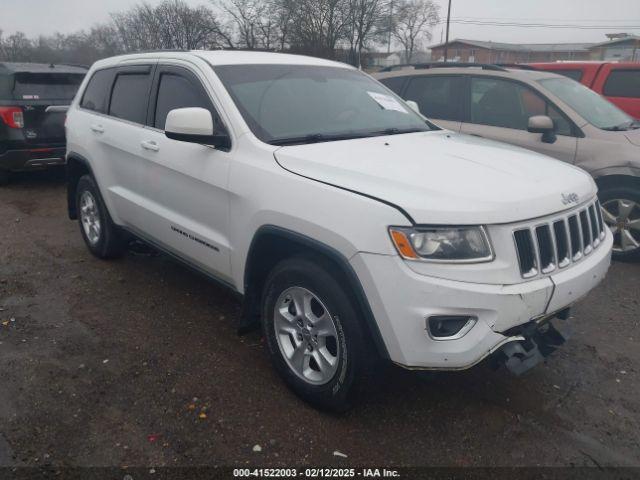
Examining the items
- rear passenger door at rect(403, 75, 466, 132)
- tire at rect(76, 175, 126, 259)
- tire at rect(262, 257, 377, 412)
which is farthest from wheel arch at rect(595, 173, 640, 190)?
tire at rect(76, 175, 126, 259)

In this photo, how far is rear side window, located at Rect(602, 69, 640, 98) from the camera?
7.76m

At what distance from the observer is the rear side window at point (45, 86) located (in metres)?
7.73

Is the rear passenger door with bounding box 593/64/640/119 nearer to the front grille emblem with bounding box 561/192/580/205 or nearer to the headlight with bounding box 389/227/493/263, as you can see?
the front grille emblem with bounding box 561/192/580/205

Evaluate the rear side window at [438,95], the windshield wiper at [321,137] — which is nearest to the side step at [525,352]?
the windshield wiper at [321,137]

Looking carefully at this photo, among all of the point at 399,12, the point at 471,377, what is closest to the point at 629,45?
the point at 399,12

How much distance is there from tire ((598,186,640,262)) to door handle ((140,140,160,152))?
413cm

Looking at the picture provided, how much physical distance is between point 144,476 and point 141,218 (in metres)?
2.20

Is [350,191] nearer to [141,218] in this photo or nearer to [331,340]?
[331,340]

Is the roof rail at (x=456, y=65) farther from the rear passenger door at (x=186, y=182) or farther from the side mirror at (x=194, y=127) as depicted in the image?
the side mirror at (x=194, y=127)

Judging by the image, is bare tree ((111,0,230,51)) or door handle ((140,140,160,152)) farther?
bare tree ((111,0,230,51))

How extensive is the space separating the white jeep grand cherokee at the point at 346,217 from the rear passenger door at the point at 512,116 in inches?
76.2

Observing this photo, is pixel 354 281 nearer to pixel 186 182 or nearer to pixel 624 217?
pixel 186 182

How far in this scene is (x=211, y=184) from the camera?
3293mm

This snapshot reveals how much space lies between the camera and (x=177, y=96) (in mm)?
3791
